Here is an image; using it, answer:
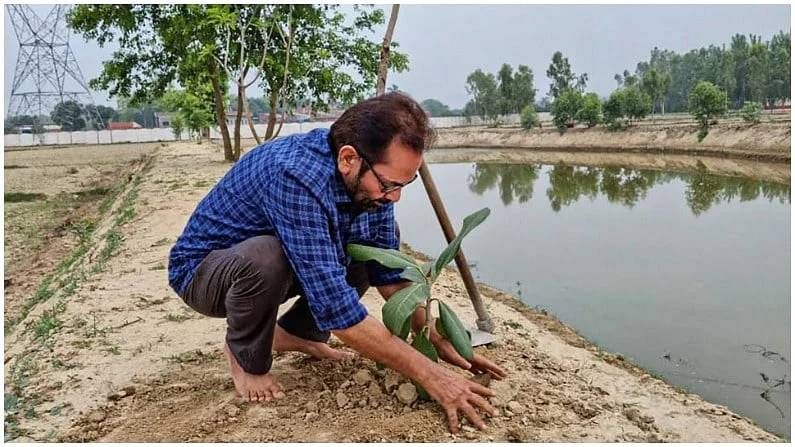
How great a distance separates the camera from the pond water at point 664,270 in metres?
3.97

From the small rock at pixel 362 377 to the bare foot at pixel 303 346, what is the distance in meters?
0.21

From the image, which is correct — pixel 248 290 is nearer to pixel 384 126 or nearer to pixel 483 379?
pixel 384 126

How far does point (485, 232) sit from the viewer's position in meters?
8.56

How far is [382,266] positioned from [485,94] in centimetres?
4155

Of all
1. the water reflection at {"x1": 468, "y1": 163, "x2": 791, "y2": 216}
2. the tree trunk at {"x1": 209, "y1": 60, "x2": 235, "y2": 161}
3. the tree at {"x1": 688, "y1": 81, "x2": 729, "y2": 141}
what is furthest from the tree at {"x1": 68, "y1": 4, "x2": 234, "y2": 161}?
the tree at {"x1": 688, "y1": 81, "x2": 729, "y2": 141}

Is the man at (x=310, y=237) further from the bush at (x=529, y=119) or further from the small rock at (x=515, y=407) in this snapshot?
the bush at (x=529, y=119)

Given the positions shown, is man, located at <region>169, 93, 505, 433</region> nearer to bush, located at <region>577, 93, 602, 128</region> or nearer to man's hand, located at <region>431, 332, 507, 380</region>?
man's hand, located at <region>431, 332, 507, 380</region>

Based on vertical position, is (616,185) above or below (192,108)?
below

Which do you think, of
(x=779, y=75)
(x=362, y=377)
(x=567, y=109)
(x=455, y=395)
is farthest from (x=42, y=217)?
(x=779, y=75)

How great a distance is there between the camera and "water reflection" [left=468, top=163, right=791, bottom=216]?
11.8 metres

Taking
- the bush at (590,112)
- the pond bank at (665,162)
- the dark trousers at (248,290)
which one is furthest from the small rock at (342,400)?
the bush at (590,112)

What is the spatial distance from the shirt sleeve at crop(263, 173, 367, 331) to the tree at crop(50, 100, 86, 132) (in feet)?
172

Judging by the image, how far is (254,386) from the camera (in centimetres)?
219

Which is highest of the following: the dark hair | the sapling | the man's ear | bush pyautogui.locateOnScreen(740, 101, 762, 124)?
bush pyautogui.locateOnScreen(740, 101, 762, 124)
